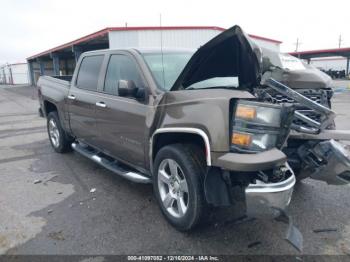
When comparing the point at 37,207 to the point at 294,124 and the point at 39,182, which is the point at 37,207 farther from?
the point at 294,124

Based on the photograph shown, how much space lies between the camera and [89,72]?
4.63m

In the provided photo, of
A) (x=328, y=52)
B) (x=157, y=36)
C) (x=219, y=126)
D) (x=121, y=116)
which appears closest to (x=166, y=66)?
(x=121, y=116)

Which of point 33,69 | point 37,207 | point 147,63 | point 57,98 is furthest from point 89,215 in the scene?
point 33,69

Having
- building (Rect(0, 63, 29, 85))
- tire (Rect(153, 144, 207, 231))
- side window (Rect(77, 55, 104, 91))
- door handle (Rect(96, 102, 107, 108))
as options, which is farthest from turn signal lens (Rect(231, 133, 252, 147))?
building (Rect(0, 63, 29, 85))

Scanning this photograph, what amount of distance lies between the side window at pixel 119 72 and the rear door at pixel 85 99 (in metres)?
0.30

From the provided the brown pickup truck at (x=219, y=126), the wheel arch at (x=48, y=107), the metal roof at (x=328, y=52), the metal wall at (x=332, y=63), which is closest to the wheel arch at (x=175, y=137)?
the brown pickup truck at (x=219, y=126)

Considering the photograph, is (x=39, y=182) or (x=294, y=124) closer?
(x=294, y=124)

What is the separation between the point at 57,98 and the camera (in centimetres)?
547

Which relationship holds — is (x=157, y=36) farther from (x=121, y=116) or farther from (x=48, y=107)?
(x=121, y=116)

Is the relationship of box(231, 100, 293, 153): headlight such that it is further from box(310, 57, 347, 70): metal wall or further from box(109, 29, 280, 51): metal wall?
box(310, 57, 347, 70): metal wall

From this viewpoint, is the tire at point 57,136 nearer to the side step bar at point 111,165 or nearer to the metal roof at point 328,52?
the side step bar at point 111,165

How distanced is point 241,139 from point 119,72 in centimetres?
210

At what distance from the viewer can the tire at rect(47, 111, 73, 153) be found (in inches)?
226

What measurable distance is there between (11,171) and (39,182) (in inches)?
37.3
